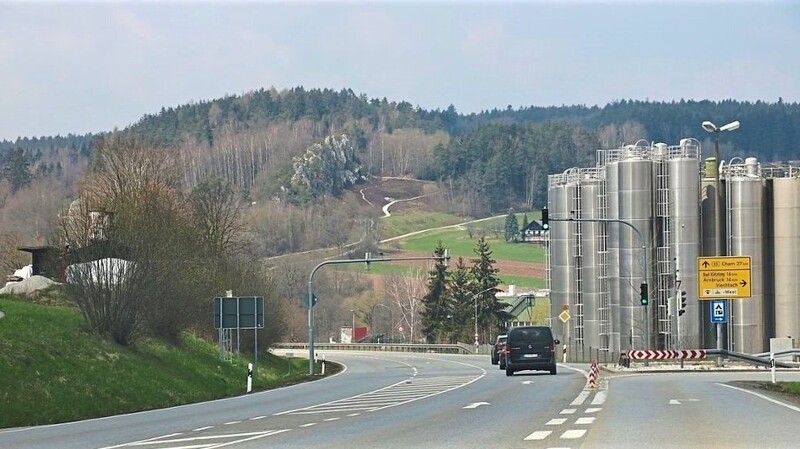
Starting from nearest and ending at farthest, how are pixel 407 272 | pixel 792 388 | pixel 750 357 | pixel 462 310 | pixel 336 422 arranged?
pixel 336 422, pixel 792 388, pixel 750 357, pixel 462 310, pixel 407 272

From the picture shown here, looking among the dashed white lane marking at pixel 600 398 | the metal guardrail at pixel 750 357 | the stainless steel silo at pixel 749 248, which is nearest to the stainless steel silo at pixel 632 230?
the stainless steel silo at pixel 749 248

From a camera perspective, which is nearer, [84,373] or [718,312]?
[84,373]

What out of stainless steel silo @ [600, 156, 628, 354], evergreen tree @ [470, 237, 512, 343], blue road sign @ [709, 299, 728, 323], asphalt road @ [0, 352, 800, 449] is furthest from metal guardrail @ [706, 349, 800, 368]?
evergreen tree @ [470, 237, 512, 343]

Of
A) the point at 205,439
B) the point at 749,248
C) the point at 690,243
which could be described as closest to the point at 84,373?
the point at 205,439

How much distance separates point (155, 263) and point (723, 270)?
73.0 feet

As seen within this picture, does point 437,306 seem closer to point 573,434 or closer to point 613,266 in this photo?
point 613,266

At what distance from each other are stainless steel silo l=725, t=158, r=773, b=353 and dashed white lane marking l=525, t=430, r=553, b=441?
7269 centimetres

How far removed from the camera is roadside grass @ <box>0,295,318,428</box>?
31.7 metres

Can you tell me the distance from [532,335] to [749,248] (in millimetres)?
45269

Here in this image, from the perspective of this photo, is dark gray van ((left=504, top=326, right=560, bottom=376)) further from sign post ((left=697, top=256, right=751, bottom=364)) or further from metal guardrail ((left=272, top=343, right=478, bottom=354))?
metal guardrail ((left=272, top=343, right=478, bottom=354))

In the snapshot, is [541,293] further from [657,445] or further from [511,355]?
[657,445]

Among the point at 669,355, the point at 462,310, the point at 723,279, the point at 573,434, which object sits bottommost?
the point at 462,310

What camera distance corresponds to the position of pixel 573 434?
18828 mm

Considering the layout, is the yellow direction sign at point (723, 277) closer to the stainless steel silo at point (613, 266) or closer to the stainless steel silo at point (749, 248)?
the stainless steel silo at point (749, 248)
